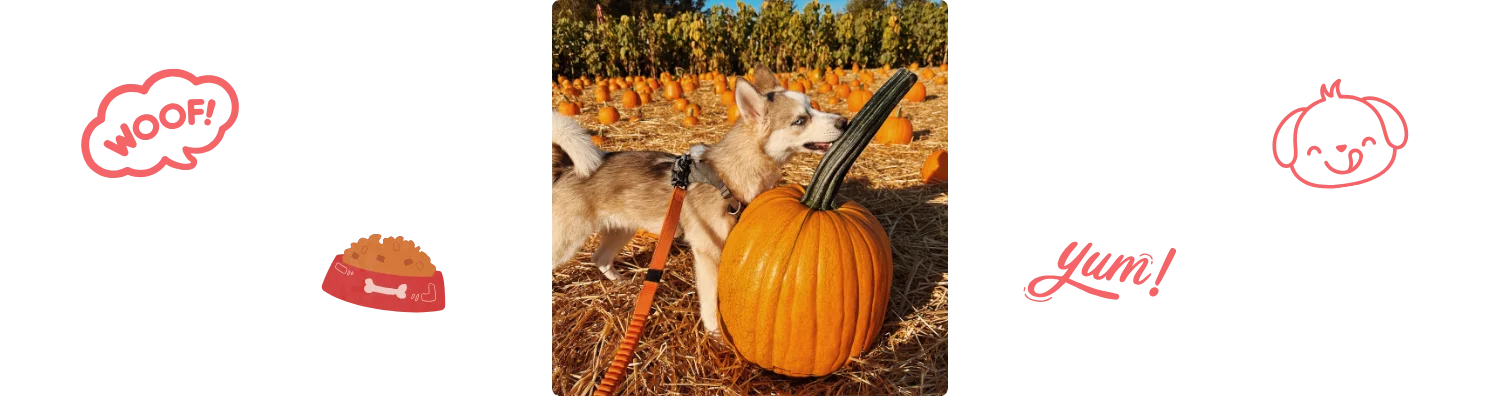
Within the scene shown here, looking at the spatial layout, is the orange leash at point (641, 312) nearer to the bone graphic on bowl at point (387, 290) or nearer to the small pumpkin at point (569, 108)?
the bone graphic on bowl at point (387, 290)

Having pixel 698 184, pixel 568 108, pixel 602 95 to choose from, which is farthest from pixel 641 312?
pixel 602 95

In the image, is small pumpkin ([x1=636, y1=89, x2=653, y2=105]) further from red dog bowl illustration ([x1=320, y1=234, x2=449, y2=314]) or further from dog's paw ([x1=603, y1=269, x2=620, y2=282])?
red dog bowl illustration ([x1=320, y1=234, x2=449, y2=314])

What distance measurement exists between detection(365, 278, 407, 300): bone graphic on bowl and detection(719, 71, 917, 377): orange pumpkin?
0.97 m

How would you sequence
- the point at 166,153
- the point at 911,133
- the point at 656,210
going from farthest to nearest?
1. the point at 911,133
2. the point at 656,210
3. the point at 166,153

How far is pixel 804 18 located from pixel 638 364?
13093 mm

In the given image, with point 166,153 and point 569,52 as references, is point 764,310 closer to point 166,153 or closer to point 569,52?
point 166,153

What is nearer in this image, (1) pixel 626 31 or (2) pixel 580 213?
(2) pixel 580 213

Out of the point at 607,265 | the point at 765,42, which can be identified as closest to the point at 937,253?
the point at 607,265

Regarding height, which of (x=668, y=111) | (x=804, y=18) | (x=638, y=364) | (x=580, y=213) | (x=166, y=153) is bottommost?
(x=638, y=364)

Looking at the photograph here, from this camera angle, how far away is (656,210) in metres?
2.79

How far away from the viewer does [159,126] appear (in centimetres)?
93

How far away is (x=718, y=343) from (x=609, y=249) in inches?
43.9
